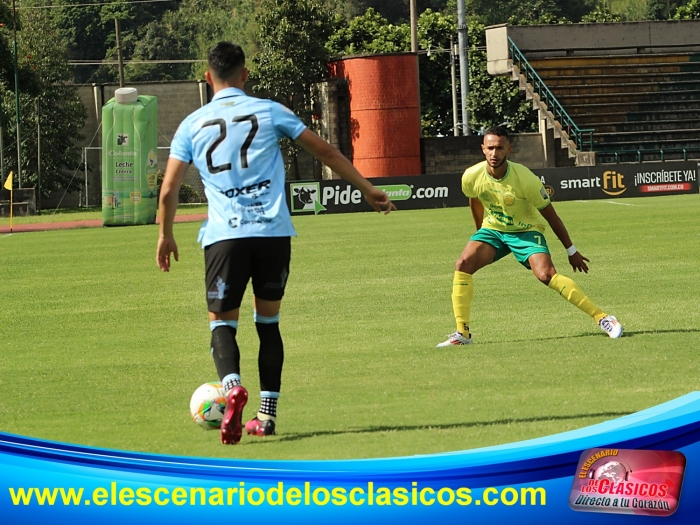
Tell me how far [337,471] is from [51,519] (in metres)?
1.13

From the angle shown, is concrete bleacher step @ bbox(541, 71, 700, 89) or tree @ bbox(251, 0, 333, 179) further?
tree @ bbox(251, 0, 333, 179)

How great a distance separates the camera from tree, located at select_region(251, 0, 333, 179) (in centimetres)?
5016

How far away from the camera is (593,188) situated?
33656mm

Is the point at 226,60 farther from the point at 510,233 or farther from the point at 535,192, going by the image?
the point at 510,233

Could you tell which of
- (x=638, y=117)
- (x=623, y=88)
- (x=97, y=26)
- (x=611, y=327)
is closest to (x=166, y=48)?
(x=97, y=26)

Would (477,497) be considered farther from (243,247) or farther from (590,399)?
(590,399)

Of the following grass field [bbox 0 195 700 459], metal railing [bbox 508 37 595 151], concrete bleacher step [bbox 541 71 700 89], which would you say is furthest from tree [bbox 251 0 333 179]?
grass field [bbox 0 195 700 459]

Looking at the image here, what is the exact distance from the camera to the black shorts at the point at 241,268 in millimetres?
6301

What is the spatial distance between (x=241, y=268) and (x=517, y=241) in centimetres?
435

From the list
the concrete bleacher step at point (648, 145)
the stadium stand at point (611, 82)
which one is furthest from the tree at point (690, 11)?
the concrete bleacher step at point (648, 145)

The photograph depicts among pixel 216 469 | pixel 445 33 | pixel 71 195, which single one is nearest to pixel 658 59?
pixel 445 33

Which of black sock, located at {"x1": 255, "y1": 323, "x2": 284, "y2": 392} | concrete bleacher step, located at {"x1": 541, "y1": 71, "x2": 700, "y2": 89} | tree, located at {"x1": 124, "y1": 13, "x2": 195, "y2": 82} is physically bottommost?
black sock, located at {"x1": 255, "y1": 323, "x2": 284, "y2": 392}

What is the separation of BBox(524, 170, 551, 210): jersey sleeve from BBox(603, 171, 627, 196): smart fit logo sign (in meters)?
24.3

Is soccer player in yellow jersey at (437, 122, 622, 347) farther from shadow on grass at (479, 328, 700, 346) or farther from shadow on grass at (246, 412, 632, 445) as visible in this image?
shadow on grass at (246, 412, 632, 445)
